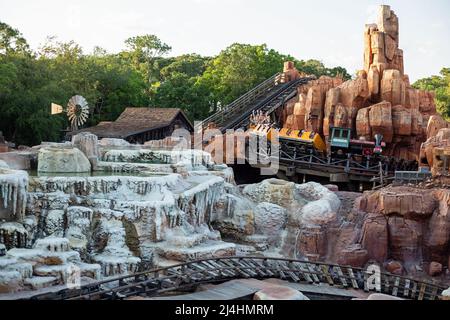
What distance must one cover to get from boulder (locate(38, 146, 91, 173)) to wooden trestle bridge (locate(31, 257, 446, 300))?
586cm

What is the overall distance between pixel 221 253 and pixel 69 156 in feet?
20.1

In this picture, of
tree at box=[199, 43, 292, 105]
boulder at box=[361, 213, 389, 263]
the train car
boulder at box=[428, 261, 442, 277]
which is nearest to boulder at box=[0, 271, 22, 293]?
boulder at box=[361, 213, 389, 263]

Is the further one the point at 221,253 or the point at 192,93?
the point at 192,93

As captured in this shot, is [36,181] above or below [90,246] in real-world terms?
above

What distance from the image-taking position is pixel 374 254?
20641 mm

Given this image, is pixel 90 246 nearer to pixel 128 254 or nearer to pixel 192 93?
pixel 128 254

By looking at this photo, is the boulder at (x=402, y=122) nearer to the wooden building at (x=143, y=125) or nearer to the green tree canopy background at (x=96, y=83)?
the wooden building at (x=143, y=125)

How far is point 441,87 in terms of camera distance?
56031 millimetres

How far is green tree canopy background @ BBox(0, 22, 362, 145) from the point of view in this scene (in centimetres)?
3147

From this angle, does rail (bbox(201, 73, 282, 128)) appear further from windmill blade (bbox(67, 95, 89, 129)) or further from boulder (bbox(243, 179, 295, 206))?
boulder (bbox(243, 179, 295, 206))

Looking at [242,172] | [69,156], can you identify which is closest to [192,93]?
[242,172]

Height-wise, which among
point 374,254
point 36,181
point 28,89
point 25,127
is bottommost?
point 374,254

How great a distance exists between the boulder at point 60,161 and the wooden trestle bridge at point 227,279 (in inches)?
231
